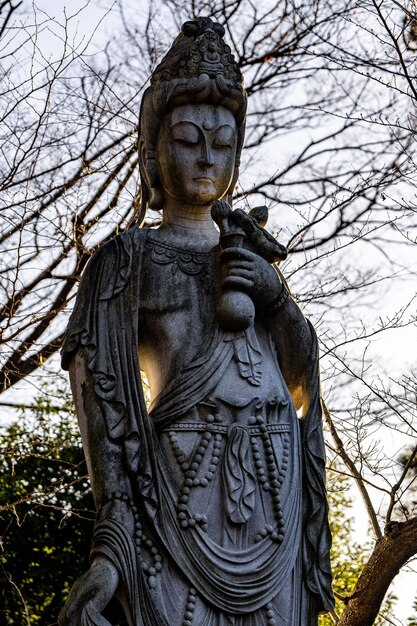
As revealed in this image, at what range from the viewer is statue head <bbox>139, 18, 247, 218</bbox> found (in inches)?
234

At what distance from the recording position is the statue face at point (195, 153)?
19.4ft

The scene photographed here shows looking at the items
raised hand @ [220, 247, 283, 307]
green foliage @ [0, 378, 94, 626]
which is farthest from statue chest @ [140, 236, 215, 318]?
green foliage @ [0, 378, 94, 626]

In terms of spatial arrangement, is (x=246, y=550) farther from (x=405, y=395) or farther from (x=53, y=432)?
(x=53, y=432)

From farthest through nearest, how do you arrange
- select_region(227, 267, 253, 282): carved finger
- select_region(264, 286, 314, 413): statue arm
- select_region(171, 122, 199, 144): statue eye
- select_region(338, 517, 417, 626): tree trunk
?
select_region(338, 517, 417, 626): tree trunk, select_region(171, 122, 199, 144): statue eye, select_region(264, 286, 314, 413): statue arm, select_region(227, 267, 253, 282): carved finger

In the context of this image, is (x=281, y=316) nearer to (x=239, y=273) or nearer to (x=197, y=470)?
(x=239, y=273)

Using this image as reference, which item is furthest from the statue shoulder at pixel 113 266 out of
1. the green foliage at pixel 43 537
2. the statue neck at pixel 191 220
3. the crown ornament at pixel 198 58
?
the green foliage at pixel 43 537

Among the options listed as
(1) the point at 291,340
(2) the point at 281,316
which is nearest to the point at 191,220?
(2) the point at 281,316

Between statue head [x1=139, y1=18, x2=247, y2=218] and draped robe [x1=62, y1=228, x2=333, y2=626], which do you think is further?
statue head [x1=139, y1=18, x2=247, y2=218]

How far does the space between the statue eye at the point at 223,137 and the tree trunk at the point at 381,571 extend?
380 cm

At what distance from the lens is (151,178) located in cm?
604

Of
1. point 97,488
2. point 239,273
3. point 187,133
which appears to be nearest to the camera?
point 97,488

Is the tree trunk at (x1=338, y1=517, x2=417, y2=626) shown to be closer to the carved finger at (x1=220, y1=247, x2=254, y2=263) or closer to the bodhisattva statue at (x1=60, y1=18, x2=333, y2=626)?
the bodhisattva statue at (x1=60, y1=18, x2=333, y2=626)

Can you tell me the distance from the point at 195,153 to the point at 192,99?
0.26m

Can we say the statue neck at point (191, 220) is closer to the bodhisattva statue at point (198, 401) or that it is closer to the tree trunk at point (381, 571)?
the bodhisattva statue at point (198, 401)
